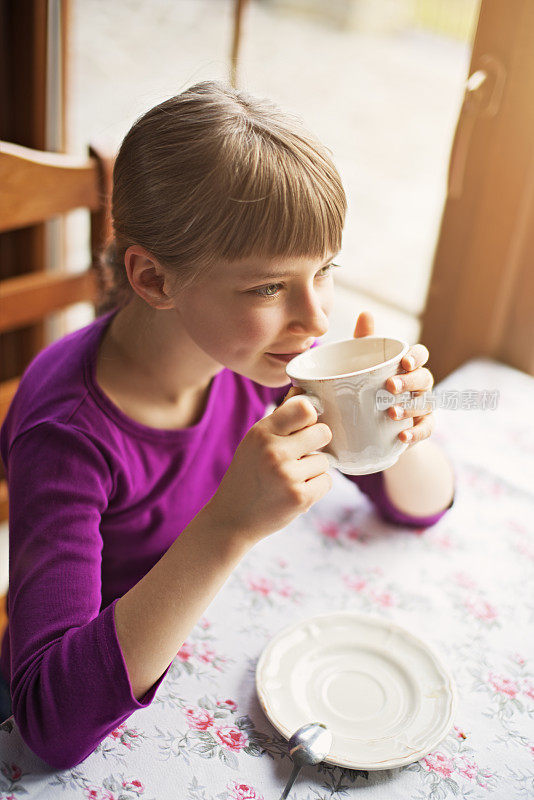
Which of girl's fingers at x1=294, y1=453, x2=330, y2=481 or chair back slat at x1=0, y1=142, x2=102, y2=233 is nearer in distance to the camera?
girl's fingers at x1=294, y1=453, x2=330, y2=481

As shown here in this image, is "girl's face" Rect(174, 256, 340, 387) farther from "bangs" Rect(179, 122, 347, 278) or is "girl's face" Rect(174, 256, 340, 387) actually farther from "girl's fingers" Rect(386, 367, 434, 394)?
"girl's fingers" Rect(386, 367, 434, 394)

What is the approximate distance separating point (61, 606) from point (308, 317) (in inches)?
14.7

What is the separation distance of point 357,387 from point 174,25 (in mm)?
1912

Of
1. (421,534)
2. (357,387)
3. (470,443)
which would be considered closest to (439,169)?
(470,443)

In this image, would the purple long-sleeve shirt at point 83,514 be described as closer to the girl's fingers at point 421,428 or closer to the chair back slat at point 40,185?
the girl's fingers at point 421,428

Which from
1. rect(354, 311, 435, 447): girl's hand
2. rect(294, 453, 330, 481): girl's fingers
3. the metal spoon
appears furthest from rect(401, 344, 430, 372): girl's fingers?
the metal spoon

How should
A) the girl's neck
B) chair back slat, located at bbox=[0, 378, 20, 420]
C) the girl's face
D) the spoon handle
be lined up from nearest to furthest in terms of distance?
the spoon handle
the girl's face
the girl's neck
chair back slat, located at bbox=[0, 378, 20, 420]

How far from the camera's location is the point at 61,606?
0.74 metres

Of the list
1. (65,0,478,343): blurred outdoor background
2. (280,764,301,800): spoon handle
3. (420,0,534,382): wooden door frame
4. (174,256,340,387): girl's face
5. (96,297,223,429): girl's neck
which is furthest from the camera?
(65,0,478,343): blurred outdoor background

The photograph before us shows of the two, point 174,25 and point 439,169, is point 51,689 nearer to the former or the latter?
point 439,169

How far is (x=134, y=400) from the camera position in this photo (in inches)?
37.4

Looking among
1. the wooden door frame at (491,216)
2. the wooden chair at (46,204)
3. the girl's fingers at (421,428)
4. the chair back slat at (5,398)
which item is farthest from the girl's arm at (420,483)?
the chair back slat at (5,398)

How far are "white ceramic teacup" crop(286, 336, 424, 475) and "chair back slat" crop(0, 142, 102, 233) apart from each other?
0.65 meters

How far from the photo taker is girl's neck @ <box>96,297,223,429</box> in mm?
939
